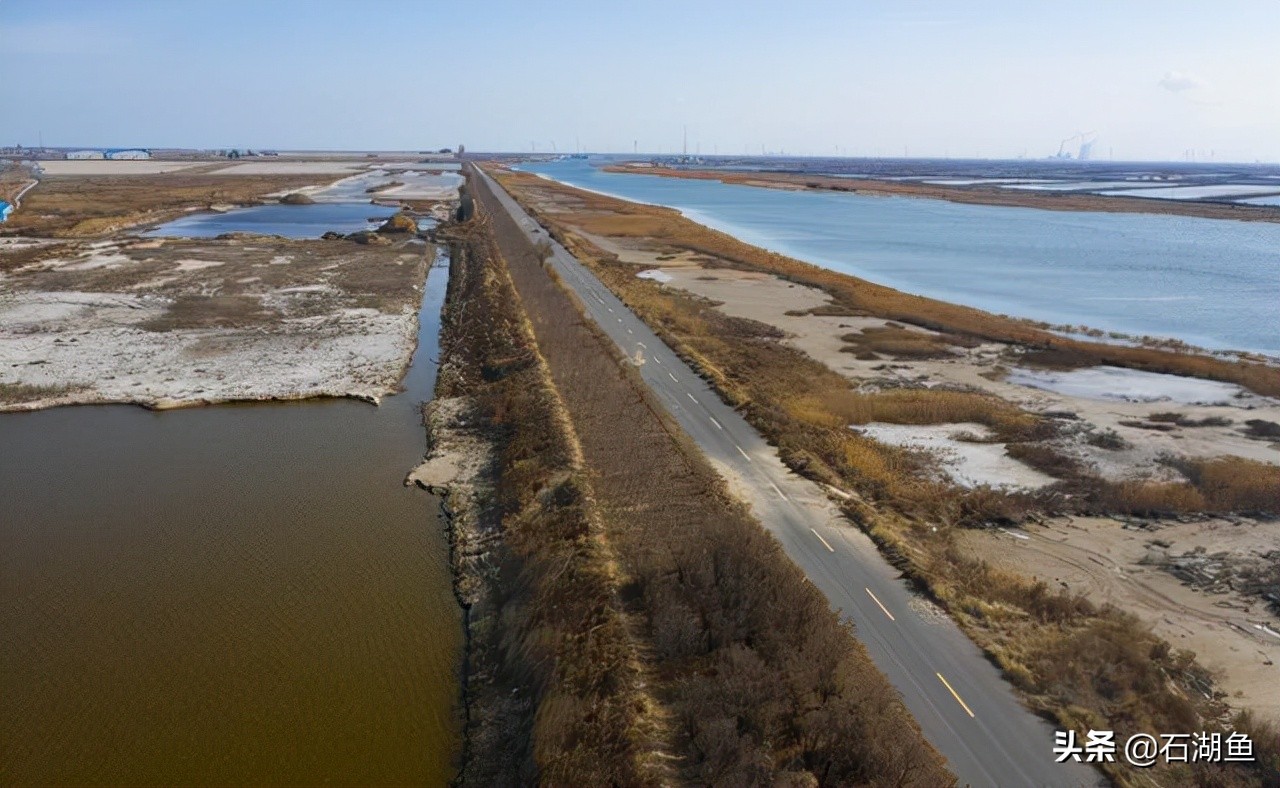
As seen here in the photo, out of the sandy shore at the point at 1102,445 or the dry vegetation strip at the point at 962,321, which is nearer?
the sandy shore at the point at 1102,445

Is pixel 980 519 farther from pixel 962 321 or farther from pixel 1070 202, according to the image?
pixel 1070 202

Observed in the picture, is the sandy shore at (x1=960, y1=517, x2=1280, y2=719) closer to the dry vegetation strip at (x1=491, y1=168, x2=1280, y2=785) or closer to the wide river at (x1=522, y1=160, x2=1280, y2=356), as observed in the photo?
the dry vegetation strip at (x1=491, y1=168, x2=1280, y2=785)

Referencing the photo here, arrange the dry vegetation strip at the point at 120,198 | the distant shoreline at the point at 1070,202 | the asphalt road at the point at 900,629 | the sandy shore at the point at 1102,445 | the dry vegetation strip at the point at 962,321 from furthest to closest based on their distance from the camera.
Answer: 1. the distant shoreline at the point at 1070,202
2. the dry vegetation strip at the point at 120,198
3. the dry vegetation strip at the point at 962,321
4. the sandy shore at the point at 1102,445
5. the asphalt road at the point at 900,629

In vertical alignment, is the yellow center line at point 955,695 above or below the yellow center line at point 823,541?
below

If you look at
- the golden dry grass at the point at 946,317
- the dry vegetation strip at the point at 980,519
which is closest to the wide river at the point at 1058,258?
the golden dry grass at the point at 946,317

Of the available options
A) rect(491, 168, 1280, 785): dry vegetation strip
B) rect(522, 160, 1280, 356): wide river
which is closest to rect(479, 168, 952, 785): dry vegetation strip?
rect(491, 168, 1280, 785): dry vegetation strip

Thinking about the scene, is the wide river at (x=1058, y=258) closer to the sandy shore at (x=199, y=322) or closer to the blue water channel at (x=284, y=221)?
the sandy shore at (x=199, y=322)

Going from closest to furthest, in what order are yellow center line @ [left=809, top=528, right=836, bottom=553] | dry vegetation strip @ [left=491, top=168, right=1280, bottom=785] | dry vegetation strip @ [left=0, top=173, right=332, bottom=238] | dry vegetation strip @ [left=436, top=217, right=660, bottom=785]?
dry vegetation strip @ [left=436, top=217, right=660, bottom=785], dry vegetation strip @ [left=491, top=168, right=1280, bottom=785], yellow center line @ [left=809, top=528, right=836, bottom=553], dry vegetation strip @ [left=0, top=173, right=332, bottom=238]
